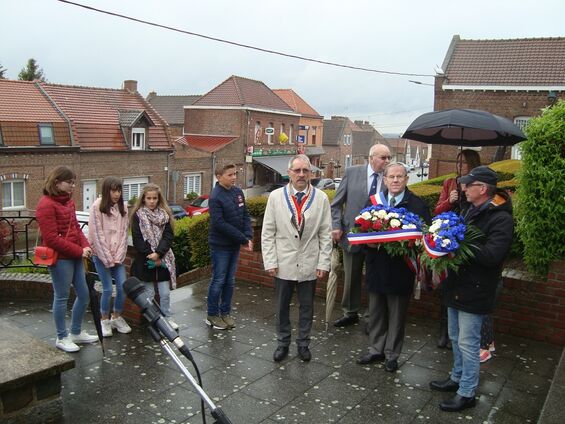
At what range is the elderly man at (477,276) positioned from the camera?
4.05 m

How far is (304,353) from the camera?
17.1 feet

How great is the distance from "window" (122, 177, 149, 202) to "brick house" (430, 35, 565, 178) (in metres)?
17.8

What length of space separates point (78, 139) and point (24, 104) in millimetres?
3192

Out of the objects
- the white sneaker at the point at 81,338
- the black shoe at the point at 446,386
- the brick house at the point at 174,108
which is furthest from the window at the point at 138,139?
the black shoe at the point at 446,386

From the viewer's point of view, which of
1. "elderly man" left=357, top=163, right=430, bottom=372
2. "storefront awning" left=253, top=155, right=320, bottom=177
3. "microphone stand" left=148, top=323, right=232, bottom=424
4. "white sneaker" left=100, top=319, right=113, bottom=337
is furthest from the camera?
"storefront awning" left=253, top=155, right=320, bottom=177

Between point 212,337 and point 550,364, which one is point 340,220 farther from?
point 550,364

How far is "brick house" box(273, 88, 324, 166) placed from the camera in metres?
55.2

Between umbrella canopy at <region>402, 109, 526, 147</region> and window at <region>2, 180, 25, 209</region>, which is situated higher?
umbrella canopy at <region>402, 109, 526, 147</region>

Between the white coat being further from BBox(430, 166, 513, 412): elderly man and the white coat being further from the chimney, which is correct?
the chimney

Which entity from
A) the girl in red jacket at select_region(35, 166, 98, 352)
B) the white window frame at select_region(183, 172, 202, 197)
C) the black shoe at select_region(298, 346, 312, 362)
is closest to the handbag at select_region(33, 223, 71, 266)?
the girl in red jacket at select_region(35, 166, 98, 352)

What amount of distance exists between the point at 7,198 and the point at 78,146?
14.9 ft

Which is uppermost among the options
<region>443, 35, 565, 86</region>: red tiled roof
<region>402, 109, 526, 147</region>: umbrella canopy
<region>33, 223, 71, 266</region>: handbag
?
<region>443, 35, 565, 86</region>: red tiled roof

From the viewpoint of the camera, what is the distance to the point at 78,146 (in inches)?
1153

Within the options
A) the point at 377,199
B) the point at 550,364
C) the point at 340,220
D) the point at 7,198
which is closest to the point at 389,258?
the point at 377,199
